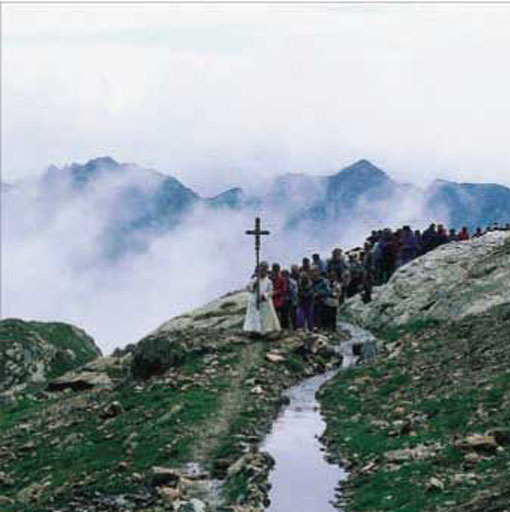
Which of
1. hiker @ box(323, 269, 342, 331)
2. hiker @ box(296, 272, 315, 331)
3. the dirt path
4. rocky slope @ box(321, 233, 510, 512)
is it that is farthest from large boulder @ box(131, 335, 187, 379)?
hiker @ box(323, 269, 342, 331)

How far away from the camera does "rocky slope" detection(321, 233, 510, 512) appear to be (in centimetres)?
2405

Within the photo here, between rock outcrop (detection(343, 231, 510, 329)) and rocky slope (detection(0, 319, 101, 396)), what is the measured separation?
49.9 feet

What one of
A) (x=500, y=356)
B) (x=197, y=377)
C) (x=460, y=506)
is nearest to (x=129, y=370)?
(x=197, y=377)

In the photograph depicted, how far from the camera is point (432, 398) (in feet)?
105

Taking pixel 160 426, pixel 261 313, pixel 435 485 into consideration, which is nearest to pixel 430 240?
pixel 261 313

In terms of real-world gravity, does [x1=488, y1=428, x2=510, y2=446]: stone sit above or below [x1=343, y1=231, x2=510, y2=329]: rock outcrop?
below

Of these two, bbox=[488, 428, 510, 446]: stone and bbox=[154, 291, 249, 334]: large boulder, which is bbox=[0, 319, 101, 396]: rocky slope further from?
bbox=[488, 428, 510, 446]: stone

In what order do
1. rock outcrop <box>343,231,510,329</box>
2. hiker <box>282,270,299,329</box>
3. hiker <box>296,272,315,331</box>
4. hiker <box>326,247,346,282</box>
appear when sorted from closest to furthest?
rock outcrop <box>343,231,510,329</box>, hiker <box>282,270,299,329</box>, hiker <box>296,272,315,331</box>, hiker <box>326,247,346,282</box>

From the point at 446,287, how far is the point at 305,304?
6244 millimetres

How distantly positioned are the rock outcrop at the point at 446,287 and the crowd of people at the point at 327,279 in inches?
63.5

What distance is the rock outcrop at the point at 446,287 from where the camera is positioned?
45938mm

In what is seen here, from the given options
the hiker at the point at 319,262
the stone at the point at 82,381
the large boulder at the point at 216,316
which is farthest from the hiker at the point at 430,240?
the stone at the point at 82,381

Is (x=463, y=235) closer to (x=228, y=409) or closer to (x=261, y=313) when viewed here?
(x=261, y=313)

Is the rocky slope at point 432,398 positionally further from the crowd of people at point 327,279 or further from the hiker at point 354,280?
the hiker at point 354,280
